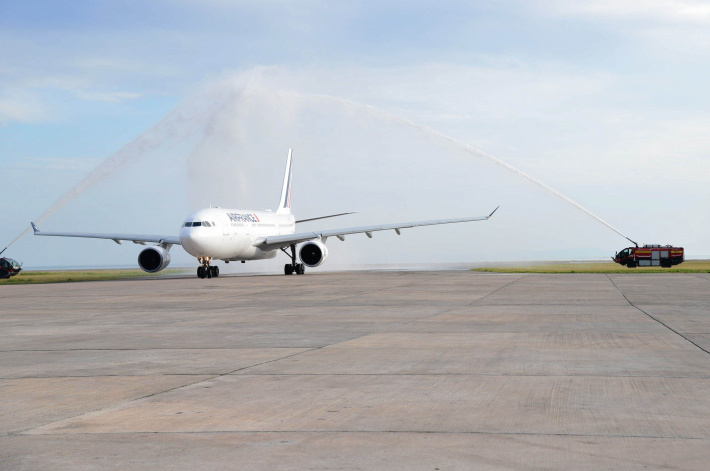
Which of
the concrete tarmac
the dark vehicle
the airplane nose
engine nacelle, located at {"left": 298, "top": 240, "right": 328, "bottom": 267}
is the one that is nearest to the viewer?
the concrete tarmac

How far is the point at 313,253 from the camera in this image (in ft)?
157


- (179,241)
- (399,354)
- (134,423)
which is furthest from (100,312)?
(179,241)

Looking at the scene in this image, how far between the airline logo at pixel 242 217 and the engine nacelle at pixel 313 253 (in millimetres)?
3857

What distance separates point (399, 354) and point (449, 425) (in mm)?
4750

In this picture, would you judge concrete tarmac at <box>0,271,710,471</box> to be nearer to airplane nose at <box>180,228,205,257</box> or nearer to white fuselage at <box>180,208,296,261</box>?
airplane nose at <box>180,228,205,257</box>

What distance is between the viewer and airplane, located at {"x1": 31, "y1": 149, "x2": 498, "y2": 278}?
43.1m

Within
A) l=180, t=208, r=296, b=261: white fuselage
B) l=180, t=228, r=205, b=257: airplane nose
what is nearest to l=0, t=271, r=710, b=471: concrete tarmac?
l=180, t=228, r=205, b=257: airplane nose

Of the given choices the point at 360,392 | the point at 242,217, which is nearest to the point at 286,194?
the point at 242,217

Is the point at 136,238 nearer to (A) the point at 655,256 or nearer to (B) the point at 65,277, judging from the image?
(B) the point at 65,277

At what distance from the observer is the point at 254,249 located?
5000 cm

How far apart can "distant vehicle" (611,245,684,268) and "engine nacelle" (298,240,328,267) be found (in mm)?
27098

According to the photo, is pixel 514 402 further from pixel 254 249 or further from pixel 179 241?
pixel 254 249

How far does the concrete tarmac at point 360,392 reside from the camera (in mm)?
5750

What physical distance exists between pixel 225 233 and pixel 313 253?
5.76 m
